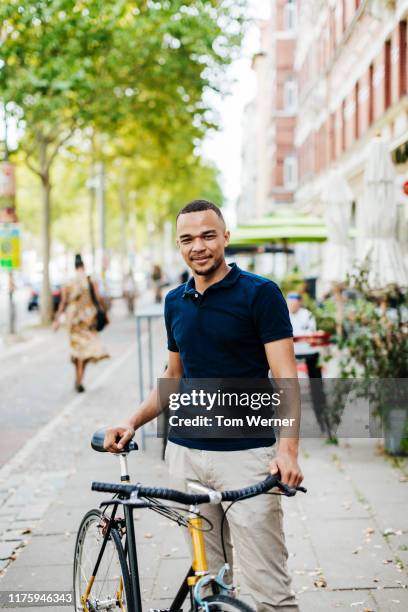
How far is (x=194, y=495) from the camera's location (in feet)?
9.42

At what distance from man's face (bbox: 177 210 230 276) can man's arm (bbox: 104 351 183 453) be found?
1.54ft

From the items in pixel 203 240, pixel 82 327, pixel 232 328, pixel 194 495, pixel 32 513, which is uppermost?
pixel 203 240

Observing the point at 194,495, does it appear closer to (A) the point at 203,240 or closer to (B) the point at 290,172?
(A) the point at 203,240

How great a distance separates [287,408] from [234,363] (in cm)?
25

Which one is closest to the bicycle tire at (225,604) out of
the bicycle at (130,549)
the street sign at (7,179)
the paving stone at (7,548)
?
the bicycle at (130,549)

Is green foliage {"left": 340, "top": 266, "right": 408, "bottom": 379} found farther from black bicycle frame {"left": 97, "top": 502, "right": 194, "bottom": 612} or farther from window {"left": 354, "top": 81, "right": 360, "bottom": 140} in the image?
window {"left": 354, "top": 81, "right": 360, "bottom": 140}

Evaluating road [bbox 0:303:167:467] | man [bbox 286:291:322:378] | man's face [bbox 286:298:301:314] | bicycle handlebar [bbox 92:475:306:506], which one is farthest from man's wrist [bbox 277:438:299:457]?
man's face [bbox 286:298:301:314]

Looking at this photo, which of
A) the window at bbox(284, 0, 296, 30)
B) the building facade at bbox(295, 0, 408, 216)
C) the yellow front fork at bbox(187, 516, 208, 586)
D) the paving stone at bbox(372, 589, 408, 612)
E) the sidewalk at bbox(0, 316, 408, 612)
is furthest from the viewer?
the window at bbox(284, 0, 296, 30)

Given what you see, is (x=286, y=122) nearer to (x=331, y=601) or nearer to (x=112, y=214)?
(x=112, y=214)

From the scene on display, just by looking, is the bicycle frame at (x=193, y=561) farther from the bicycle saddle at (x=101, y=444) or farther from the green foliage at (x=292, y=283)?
the green foliage at (x=292, y=283)

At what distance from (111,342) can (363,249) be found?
40.8 ft

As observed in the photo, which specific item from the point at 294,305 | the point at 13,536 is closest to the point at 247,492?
the point at 13,536

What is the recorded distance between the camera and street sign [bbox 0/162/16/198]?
21.1 meters

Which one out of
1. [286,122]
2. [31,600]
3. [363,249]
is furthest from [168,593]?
[286,122]
